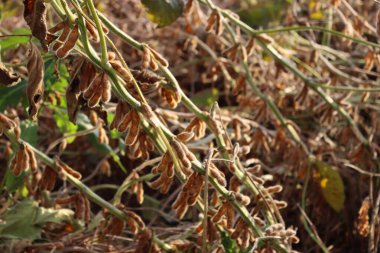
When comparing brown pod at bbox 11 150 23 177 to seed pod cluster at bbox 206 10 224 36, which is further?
seed pod cluster at bbox 206 10 224 36

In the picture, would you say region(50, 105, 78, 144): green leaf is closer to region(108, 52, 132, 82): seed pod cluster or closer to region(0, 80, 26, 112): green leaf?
region(0, 80, 26, 112): green leaf

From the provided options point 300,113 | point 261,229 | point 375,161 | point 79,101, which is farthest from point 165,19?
point 300,113

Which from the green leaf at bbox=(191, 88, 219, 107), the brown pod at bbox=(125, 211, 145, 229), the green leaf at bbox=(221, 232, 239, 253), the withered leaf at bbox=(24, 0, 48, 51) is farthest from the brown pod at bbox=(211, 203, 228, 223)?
the green leaf at bbox=(191, 88, 219, 107)

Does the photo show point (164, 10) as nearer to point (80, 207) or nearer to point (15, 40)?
point (15, 40)

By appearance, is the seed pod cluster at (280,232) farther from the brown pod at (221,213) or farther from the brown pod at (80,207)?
the brown pod at (80,207)

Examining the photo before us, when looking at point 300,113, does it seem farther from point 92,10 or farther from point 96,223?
point 92,10

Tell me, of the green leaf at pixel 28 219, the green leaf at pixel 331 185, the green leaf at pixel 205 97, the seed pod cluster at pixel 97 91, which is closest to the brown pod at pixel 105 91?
the seed pod cluster at pixel 97 91

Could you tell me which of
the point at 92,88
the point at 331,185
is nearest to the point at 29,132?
the point at 92,88
